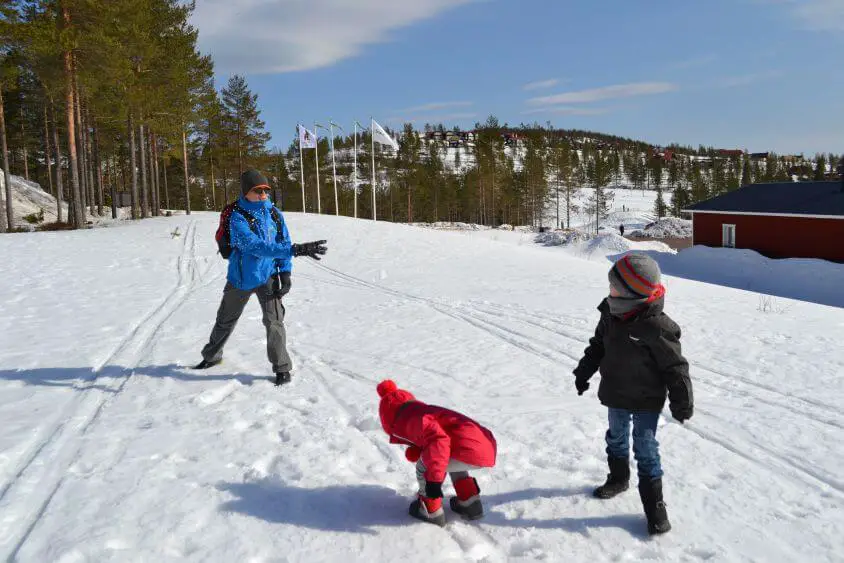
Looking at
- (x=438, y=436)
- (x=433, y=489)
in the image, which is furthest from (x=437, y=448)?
(x=433, y=489)

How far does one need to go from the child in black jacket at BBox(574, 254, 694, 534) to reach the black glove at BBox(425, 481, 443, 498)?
1125 millimetres

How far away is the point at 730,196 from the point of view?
32.3 metres

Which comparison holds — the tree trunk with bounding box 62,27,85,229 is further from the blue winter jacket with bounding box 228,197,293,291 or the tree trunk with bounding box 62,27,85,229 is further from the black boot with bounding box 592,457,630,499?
the black boot with bounding box 592,457,630,499

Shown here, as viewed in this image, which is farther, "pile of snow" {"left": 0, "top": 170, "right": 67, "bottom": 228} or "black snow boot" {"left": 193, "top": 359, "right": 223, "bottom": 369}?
"pile of snow" {"left": 0, "top": 170, "right": 67, "bottom": 228}

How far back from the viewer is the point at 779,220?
2798 cm

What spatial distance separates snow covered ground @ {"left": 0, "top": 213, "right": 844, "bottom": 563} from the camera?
3.03m

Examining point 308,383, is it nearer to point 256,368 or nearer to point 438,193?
point 256,368

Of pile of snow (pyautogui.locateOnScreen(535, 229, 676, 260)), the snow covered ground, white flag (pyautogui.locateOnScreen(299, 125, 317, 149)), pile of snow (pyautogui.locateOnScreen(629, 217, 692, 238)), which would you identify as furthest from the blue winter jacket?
pile of snow (pyautogui.locateOnScreen(629, 217, 692, 238))

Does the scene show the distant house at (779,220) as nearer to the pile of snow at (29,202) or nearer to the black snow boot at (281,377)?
the black snow boot at (281,377)

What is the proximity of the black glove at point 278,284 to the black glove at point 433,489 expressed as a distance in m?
2.93

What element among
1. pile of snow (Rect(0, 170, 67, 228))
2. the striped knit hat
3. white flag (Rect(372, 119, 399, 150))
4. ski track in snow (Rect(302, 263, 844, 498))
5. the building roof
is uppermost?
white flag (Rect(372, 119, 399, 150))

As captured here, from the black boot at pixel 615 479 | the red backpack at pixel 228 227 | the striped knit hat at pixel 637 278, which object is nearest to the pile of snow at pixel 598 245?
the red backpack at pixel 228 227

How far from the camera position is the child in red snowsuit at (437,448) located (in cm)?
292

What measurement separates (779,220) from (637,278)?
101ft
